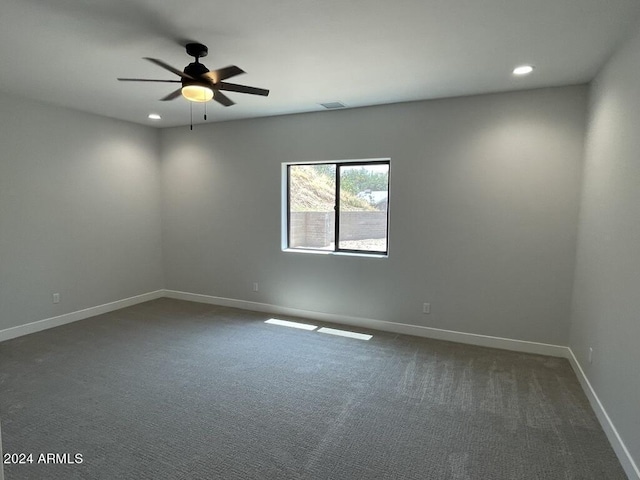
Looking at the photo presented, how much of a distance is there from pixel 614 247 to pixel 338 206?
2.93 metres

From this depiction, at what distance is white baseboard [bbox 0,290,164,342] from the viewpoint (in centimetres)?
402

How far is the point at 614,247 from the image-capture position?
8.09 feet

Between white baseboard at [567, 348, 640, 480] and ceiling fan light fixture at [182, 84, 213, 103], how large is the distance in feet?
11.9

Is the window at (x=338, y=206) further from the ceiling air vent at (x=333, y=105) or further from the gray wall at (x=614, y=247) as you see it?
the gray wall at (x=614, y=247)

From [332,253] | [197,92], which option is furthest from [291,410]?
[197,92]

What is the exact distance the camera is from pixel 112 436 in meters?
2.33

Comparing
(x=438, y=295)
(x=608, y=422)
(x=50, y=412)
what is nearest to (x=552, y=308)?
(x=438, y=295)

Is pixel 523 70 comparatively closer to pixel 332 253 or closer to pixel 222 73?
pixel 222 73

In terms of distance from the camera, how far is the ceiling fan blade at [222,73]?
2508 millimetres

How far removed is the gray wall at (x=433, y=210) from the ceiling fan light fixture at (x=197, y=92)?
2.03 m

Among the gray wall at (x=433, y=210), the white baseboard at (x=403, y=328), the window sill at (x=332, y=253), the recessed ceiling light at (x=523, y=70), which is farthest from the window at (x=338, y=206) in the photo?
the recessed ceiling light at (x=523, y=70)

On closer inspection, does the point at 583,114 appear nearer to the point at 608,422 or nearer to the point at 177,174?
the point at 608,422

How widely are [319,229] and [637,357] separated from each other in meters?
3.51

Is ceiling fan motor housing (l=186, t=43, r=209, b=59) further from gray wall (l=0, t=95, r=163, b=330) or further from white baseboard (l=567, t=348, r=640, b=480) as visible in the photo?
white baseboard (l=567, t=348, r=640, b=480)
